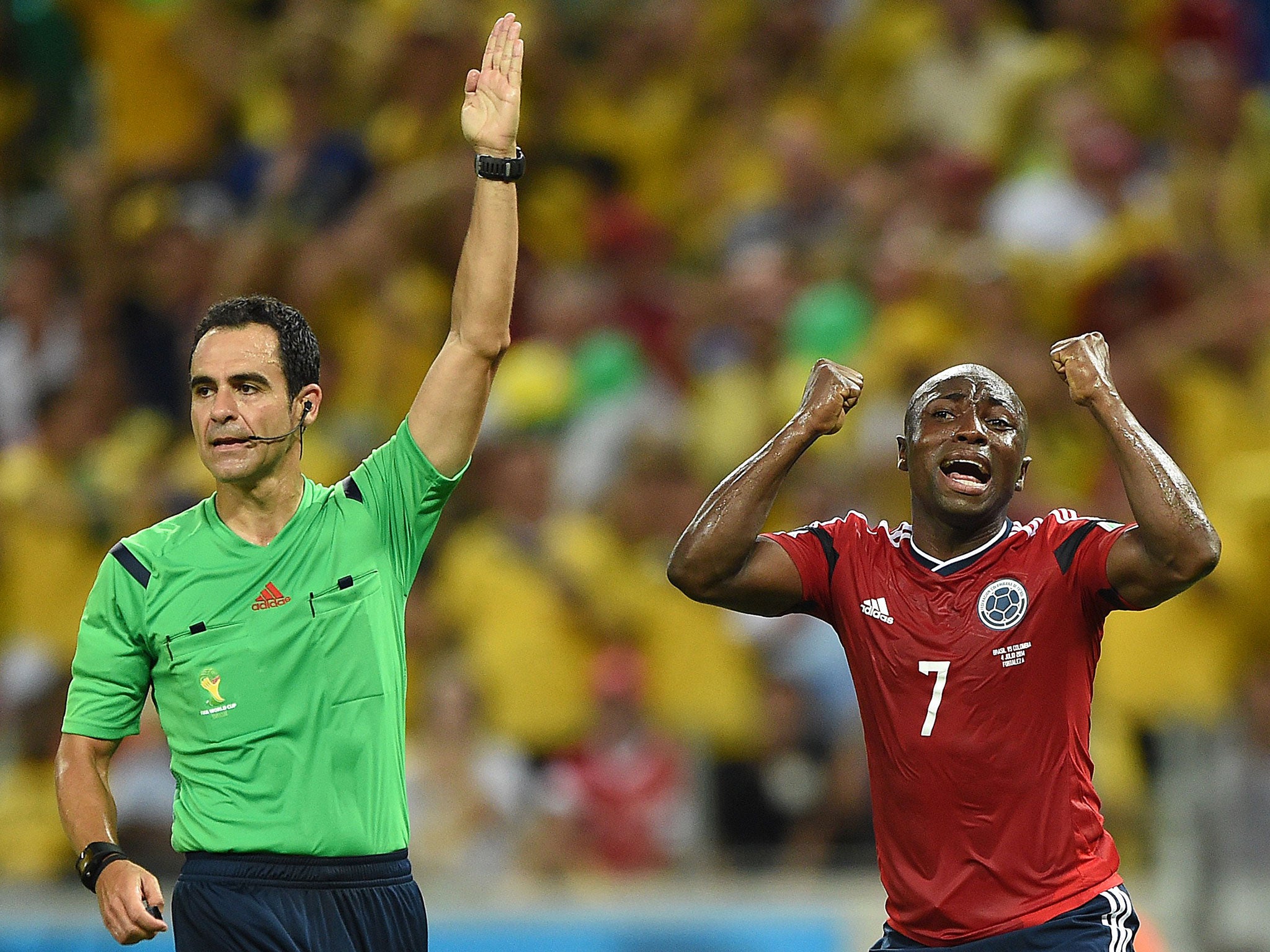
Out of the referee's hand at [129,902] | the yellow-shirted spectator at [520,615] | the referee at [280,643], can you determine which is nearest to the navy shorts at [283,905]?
the referee at [280,643]

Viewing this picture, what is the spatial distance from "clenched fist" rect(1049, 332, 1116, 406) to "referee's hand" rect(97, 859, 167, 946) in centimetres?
243

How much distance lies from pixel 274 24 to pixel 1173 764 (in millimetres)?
7354

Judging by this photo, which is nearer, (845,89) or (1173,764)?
(1173,764)

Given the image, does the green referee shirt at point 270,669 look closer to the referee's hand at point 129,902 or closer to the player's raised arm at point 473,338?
the player's raised arm at point 473,338

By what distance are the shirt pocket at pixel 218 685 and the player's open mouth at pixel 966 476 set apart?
5.60ft

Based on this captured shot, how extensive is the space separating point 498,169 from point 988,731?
72.1 inches

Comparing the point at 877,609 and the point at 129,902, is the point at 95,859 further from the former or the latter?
the point at 877,609

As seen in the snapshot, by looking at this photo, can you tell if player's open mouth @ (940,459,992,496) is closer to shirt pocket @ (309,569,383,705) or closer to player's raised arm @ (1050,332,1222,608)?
player's raised arm @ (1050,332,1222,608)

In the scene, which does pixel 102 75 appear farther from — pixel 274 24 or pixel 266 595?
pixel 266 595

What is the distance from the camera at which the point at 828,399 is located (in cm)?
486

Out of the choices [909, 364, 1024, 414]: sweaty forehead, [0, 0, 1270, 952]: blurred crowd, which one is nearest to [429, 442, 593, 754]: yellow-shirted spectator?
[0, 0, 1270, 952]: blurred crowd

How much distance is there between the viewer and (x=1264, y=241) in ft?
29.2

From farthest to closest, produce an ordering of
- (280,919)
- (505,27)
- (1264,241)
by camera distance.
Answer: (1264,241), (505,27), (280,919)

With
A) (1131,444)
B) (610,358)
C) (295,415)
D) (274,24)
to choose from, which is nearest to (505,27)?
(295,415)
